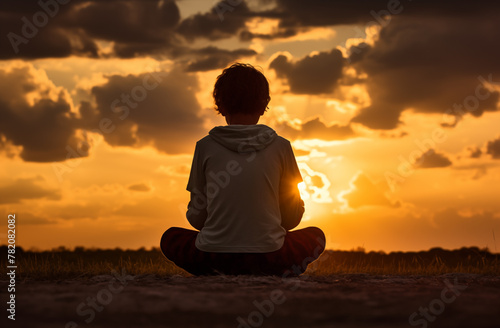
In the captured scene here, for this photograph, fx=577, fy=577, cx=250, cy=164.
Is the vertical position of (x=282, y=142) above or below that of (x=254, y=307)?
above

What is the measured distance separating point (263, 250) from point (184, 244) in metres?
0.83

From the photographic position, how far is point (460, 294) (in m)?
3.73

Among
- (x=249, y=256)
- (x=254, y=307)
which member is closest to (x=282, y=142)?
(x=249, y=256)

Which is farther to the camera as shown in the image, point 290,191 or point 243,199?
point 290,191

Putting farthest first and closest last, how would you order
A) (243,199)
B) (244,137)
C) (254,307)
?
1. (244,137)
2. (243,199)
3. (254,307)

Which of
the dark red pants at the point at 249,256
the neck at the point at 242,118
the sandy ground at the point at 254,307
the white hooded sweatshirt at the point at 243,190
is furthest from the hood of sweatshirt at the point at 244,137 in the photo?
the sandy ground at the point at 254,307

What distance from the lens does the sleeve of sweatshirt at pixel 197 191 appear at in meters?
5.46

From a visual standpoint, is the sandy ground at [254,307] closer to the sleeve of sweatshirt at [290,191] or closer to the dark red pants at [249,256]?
the dark red pants at [249,256]

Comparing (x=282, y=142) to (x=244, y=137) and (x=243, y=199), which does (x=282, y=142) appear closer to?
(x=244, y=137)

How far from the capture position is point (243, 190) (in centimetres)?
513

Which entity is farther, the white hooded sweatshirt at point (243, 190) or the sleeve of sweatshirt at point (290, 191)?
the sleeve of sweatshirt at point (290, 191)

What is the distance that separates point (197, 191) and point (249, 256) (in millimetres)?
829

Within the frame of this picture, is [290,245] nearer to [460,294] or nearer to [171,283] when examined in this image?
[171,283]

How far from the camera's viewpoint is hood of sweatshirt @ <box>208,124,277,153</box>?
5.24 m
